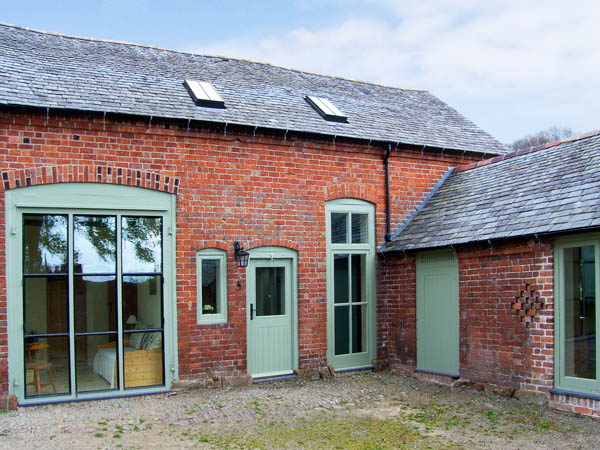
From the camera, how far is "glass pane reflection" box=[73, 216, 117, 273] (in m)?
8.24

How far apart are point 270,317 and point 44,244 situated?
368 centimetres

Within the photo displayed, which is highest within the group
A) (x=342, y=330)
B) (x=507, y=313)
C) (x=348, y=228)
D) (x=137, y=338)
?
(x=348, y=228)

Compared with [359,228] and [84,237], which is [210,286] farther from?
[359,228]

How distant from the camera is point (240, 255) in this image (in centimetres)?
916

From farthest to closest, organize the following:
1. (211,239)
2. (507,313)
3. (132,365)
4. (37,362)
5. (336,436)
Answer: (211,239) → (132,365) → (507,313) → (37,362) → (336,436)

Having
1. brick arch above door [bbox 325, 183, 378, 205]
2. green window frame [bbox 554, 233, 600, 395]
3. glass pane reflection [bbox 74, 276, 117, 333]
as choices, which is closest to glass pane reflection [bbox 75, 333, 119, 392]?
glass pane reflection [bbox 74, 276, 117, 333]

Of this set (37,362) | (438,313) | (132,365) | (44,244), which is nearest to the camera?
(37,362)

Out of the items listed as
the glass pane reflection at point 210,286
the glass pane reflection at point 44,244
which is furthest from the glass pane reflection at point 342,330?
the glass pane reflection at point 44,244

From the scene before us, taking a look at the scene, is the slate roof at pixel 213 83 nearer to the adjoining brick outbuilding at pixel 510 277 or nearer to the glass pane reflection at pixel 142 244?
the glass pane reflection at pixel 142 244

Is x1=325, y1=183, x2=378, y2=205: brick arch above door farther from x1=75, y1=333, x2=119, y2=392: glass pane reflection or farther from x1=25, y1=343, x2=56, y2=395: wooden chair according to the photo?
x1=25, y1=343, x2=56, y2=395: wooden chair

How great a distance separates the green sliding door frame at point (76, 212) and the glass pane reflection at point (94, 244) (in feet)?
0.43

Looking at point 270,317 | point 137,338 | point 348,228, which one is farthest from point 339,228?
point 137,338

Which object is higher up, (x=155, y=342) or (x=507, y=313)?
(x=507, y=313)

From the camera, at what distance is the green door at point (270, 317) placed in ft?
31.0
